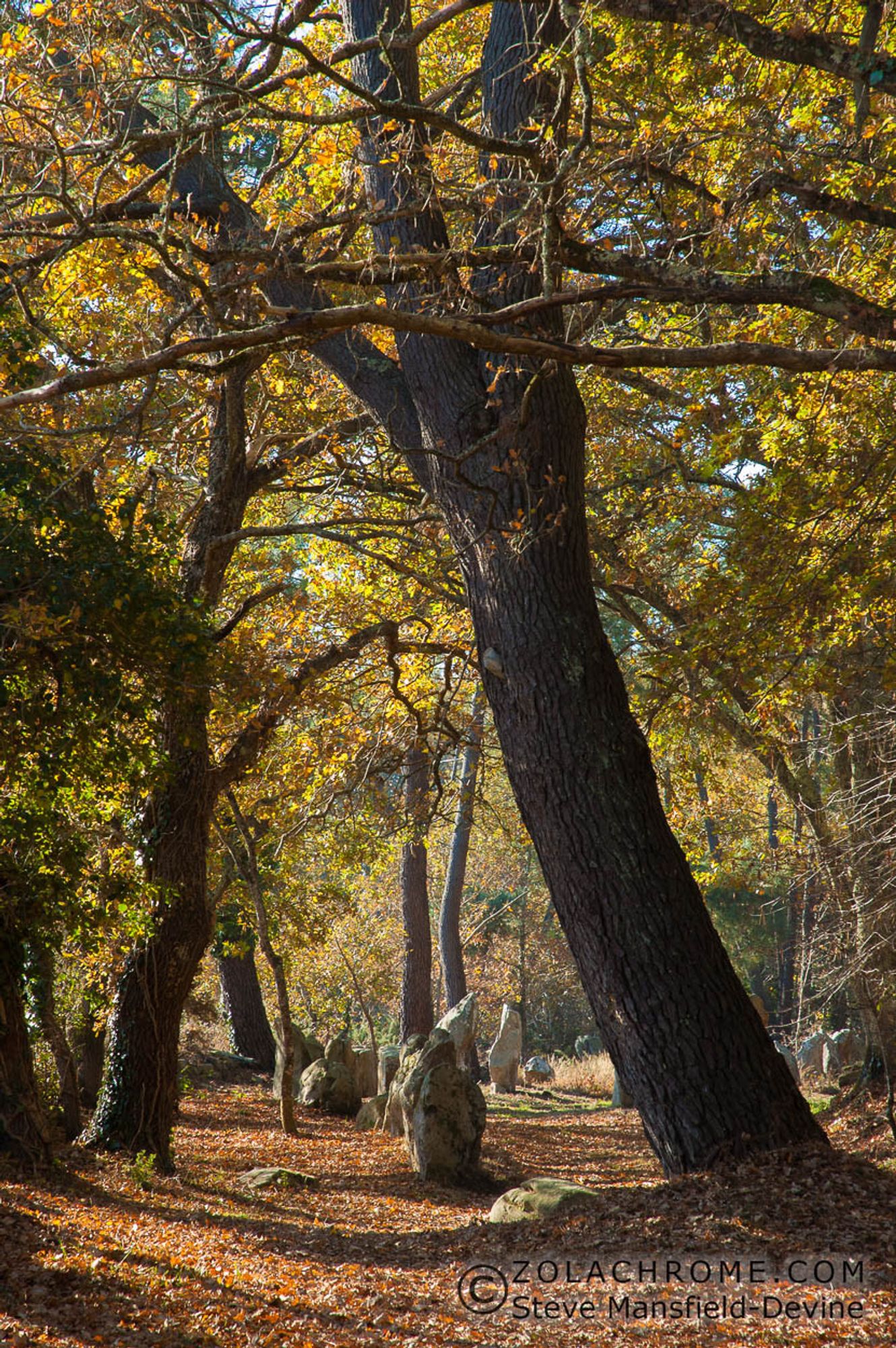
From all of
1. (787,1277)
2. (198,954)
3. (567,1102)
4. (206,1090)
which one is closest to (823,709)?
(198,954)

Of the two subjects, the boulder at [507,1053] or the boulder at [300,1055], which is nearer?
the boulder at [300,1055]

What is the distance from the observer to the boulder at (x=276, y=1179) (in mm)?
8938

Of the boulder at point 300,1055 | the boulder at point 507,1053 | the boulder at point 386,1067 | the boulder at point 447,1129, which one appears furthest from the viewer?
the boulder at point 507,1053

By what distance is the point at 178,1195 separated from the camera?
304 inches

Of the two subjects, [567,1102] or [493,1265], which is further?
[567,1102]

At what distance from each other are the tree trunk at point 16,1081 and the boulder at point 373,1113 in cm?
653

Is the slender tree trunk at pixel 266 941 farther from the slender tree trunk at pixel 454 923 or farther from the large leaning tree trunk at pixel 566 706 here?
the slender tree trunk at pixel 454 923

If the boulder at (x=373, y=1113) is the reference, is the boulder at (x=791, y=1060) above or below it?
above

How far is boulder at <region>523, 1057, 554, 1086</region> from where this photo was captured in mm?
24844

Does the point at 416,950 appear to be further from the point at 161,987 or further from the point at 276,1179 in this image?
the point at 161,987

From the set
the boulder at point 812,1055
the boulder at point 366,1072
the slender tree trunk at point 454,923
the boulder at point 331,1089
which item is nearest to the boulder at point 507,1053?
the slender tree trunk at point 454,923

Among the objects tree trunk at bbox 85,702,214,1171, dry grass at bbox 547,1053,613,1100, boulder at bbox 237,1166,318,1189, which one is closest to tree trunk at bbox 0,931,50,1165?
tree trunk at bbox 85,702,214,1171

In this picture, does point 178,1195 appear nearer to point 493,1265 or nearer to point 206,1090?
point 493,1265

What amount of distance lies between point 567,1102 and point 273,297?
56.1ft
